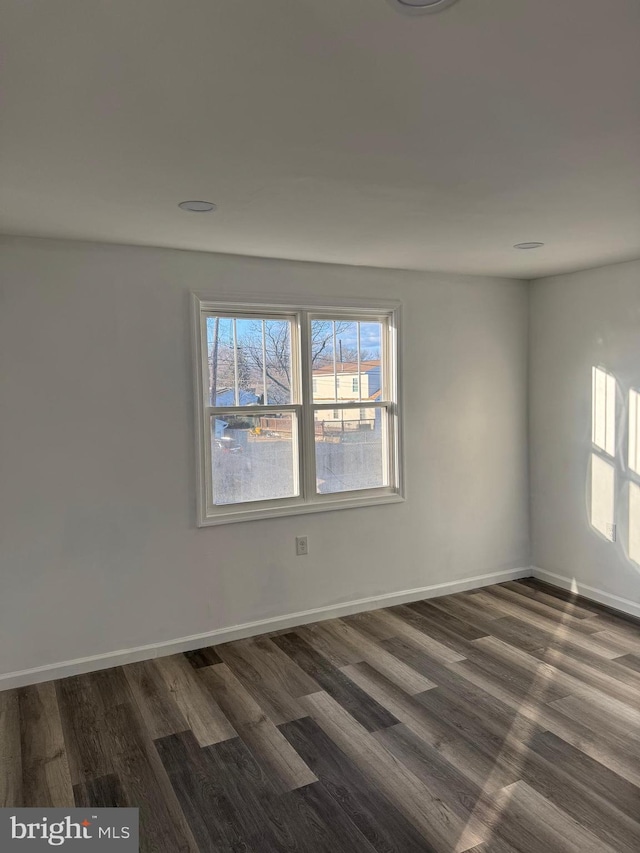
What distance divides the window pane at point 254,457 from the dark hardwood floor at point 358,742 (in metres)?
0.92

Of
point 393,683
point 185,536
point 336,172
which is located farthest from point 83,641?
point 336,172

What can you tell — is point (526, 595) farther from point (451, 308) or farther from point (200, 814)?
point (200, 814)

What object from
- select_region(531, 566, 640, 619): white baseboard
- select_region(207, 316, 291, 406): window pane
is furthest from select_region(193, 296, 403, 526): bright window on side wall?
select_region(531, 566, 640, 619): white baseboard

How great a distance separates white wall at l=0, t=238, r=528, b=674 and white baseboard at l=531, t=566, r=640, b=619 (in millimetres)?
1050

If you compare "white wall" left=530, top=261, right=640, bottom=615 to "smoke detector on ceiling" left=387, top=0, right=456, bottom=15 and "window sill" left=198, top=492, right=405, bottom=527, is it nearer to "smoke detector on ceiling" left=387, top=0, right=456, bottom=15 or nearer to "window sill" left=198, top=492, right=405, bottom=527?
"window sill" left=198, top=492, right=405, bottom=527

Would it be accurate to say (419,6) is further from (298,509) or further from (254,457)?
(298,509)

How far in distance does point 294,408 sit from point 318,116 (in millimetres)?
2388

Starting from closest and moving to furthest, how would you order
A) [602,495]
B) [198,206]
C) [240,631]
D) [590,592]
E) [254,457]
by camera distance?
[198,206] < [240,631] < [254,457] < [602,495] < [590,592]

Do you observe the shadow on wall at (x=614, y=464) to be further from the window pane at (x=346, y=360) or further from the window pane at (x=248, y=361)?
the window pane at (x=248, y=361)

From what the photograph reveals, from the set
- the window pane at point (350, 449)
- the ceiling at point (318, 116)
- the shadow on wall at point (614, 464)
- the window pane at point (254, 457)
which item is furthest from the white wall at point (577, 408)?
the window pane at point (254, 457)

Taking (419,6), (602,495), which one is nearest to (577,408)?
(602,495)

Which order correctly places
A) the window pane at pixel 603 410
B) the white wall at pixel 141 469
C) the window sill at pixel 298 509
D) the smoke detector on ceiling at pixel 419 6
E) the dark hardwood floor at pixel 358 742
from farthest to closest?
the window pane at pixel 603 410
the window sill at pixel 298 509
the white wall at pixel 141 469
the dark hardwood floor at pixel 358 742
the smoke detector on ceiling at pixel 419 6

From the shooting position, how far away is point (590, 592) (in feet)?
14.6

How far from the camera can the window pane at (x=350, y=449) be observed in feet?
13.6
